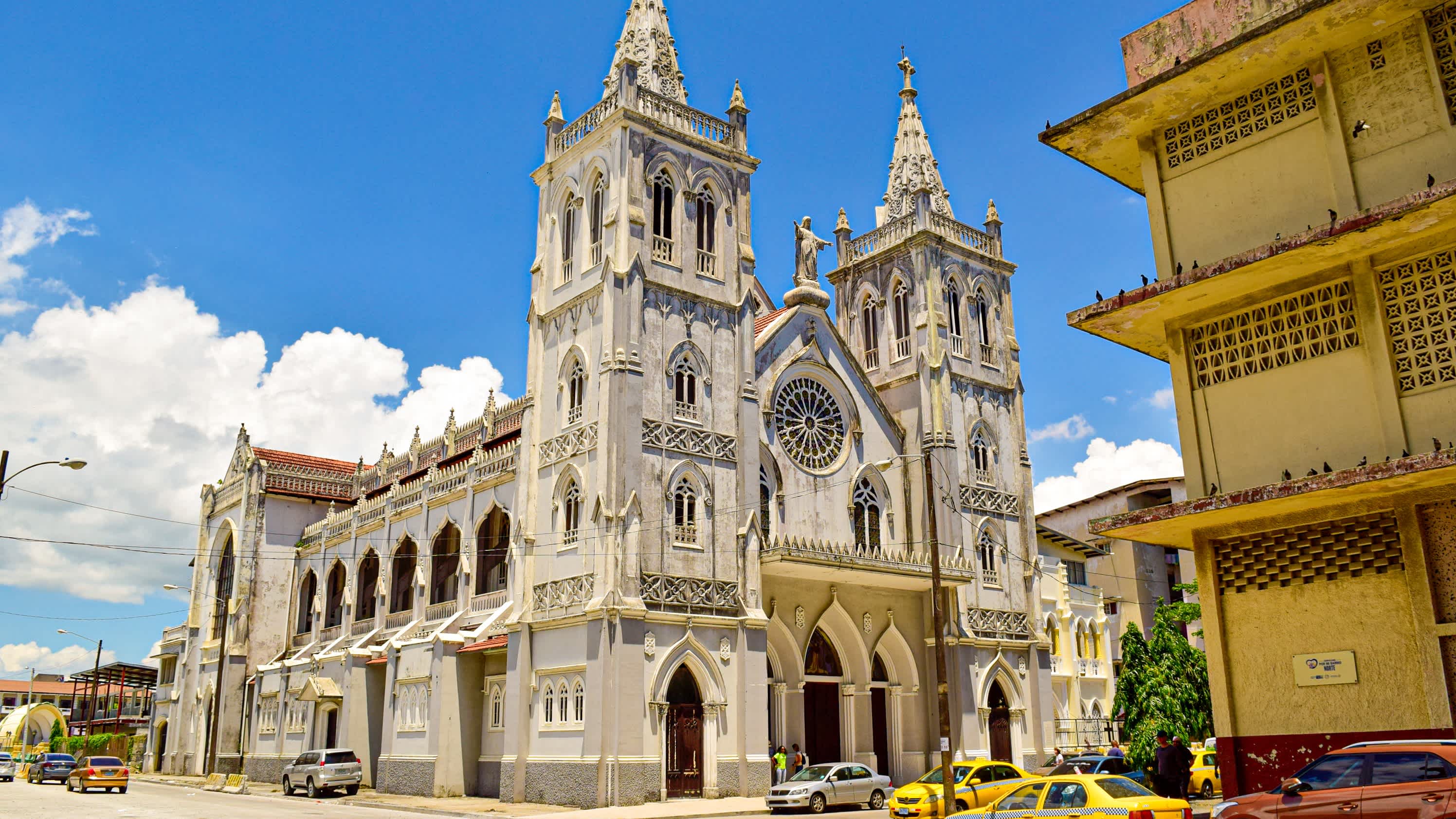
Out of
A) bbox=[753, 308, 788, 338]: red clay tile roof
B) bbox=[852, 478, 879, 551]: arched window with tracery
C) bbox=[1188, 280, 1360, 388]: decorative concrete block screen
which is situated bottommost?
bbox=[1188, 280, 1360, 388]: decorative concrete block screen

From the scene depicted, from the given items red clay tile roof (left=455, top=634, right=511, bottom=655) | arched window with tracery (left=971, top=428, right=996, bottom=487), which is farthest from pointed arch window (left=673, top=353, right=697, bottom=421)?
arched window with tracery (left=971, top=428, right=996, bottom=487)

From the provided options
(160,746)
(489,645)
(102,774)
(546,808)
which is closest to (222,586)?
(160,746)

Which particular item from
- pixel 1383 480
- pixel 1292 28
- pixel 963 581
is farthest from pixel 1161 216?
pixel 963 581

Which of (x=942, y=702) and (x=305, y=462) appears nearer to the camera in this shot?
(x=942, y=702)

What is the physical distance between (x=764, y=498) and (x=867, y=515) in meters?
4.43

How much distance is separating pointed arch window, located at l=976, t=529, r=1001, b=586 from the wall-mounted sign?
77.7 ft

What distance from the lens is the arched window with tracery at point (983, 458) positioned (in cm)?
3953

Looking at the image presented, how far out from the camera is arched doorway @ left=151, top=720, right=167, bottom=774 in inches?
2169

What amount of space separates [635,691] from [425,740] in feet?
29.7

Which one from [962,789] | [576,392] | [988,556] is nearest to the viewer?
[962,789]

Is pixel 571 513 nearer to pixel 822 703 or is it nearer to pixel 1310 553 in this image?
pixel 822 703

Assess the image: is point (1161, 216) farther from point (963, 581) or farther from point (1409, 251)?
point (963, 581)

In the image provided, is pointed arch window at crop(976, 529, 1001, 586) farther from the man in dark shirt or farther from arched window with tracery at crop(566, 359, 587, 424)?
the man in dark shirt

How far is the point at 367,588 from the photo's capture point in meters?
45.6
